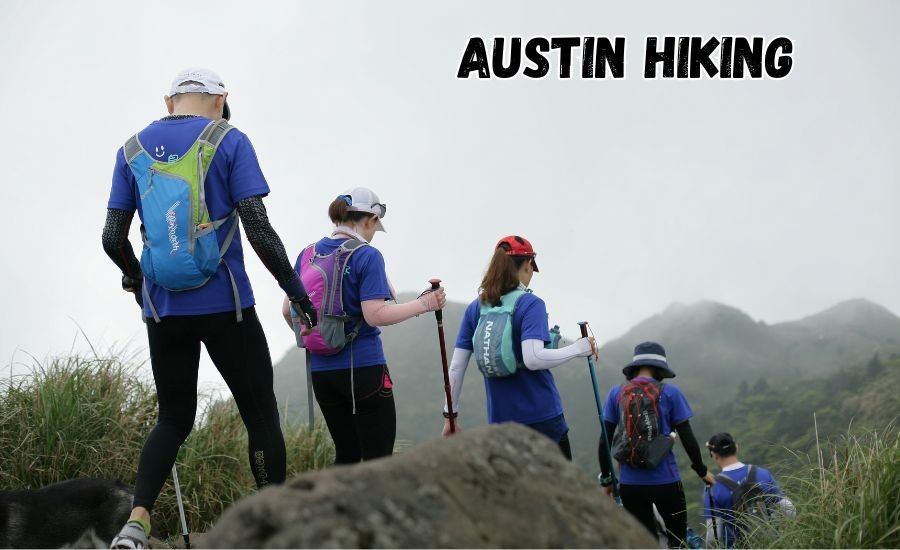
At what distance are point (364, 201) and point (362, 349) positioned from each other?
1047 millimetres

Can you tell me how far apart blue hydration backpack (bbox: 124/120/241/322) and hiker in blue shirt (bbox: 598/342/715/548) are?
381cm

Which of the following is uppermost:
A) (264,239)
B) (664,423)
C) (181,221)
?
(181,221)

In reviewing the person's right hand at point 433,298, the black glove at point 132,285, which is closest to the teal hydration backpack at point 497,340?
the person's right hand at point 433,298

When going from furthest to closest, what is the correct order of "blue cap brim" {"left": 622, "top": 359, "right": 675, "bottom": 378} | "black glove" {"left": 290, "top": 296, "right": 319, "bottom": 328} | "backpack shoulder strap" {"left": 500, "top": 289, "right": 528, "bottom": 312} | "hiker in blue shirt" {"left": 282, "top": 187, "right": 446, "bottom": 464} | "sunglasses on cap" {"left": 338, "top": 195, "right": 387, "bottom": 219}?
1. "blue cap brim" {"left": 622, "top": 359, "right": 675, "bottom": 378}
2. "backpack shoulder strap" {"left": 500, "top": 289, "right": 528, "bottom": 312}
3. "sunglasses on cap" {"left": 338, "top": 195, "right": 387, "bottom": 219}
4. "hiker in blue shirt" {"left": 282, "top": 187, "right": 446, "bottom": 464}
5. "black glove" {"left": 290, "top": 296, "right": 319, "bottom": 328}

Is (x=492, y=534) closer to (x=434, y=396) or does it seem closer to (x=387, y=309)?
(x=387, y=309)

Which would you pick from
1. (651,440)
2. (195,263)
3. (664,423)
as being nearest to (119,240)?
(195,263)

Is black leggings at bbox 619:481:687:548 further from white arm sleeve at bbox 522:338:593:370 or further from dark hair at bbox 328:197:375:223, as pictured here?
dark hair at bbox 328:197:375:223

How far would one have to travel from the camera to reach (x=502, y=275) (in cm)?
695

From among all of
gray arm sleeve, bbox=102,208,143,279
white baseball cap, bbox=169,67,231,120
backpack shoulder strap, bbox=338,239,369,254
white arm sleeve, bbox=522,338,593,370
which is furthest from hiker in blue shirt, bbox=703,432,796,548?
white baseball cap, bbox=169,67,231,120

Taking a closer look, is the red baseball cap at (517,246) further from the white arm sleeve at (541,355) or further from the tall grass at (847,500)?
the tall grass at (847,500)

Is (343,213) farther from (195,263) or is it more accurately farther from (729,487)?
(729,487)

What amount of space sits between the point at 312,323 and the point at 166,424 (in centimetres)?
103

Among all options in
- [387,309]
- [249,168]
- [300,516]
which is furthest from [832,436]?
[300,516]

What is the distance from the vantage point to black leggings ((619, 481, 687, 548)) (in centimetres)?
766
